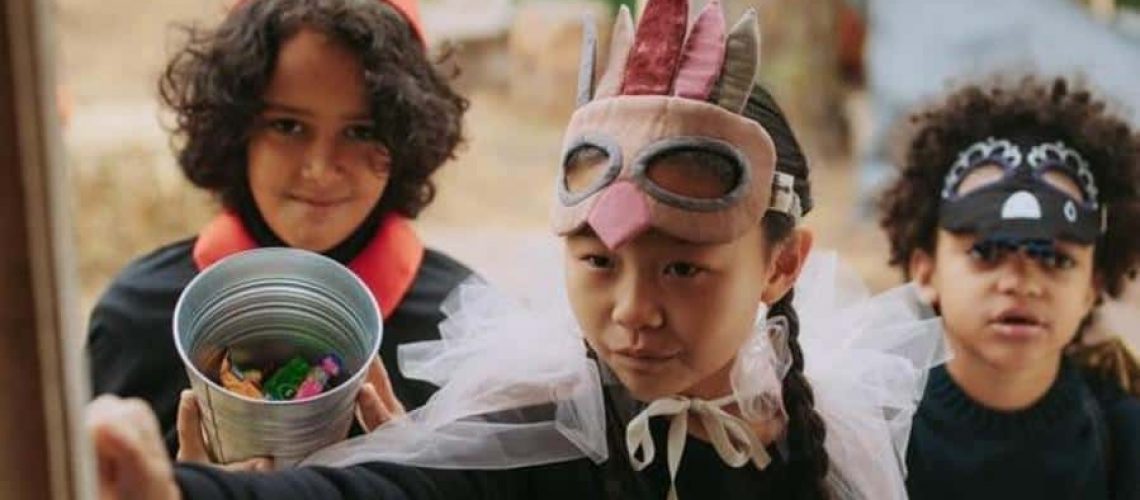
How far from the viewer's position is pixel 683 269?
909 millimetres

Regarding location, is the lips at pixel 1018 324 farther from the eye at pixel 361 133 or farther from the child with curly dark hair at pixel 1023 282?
the eye at pixel 361 133

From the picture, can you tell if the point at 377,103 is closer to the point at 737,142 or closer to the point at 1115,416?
the point at 737,142

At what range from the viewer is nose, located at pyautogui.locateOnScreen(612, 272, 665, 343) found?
90 cm

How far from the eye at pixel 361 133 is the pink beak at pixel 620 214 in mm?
259

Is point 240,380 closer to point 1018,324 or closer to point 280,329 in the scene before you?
point 280,329

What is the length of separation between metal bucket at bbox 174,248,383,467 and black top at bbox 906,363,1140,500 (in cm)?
45

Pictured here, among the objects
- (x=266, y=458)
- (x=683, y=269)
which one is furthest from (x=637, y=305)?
(x=266, y=458)

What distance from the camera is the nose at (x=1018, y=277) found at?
118 cm

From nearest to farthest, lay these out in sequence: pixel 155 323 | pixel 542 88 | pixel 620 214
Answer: pixel 620 214 → pixel 155 323 → pixel 542 88

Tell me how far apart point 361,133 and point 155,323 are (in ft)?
0.74

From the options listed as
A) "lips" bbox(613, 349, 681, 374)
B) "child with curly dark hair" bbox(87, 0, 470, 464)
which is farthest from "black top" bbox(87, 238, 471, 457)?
"lips" bbox(613, 349, 681, 374)

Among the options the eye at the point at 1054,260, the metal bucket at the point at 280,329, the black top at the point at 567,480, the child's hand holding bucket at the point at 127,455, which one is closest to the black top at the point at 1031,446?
the eye at the point at 1054,260

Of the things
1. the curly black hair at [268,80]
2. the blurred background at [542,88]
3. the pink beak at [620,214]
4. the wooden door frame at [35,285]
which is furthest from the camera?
the blurred background at [542,88]

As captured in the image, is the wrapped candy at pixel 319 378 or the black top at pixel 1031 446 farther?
the black top at pixel 1031 446
